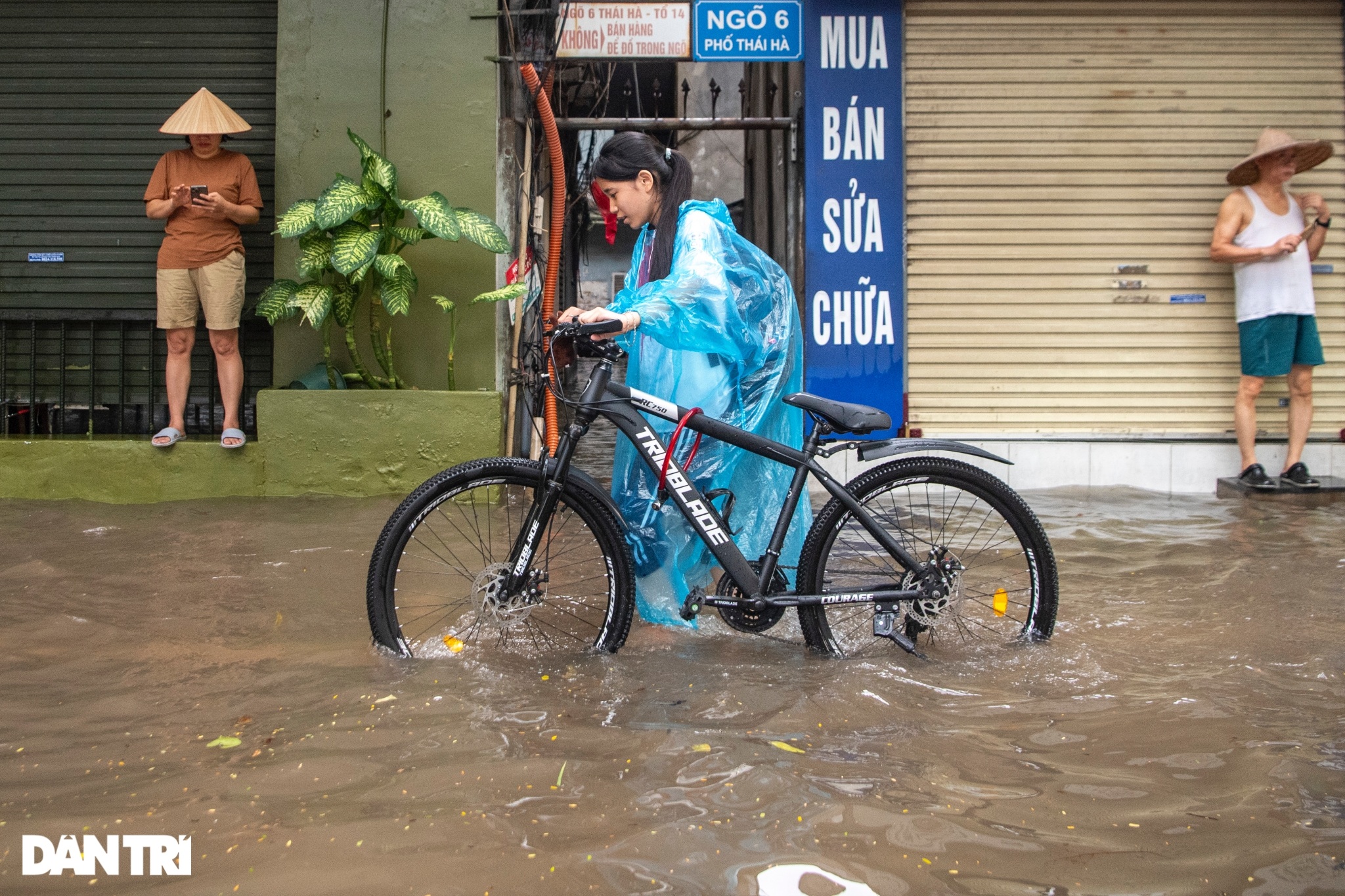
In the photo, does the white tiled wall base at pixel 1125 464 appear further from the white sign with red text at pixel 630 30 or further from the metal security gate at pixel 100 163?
the metal security gate at pixel 100 163

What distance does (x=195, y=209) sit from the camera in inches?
237

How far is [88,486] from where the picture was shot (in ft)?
20.0

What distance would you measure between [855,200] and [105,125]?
4573 mm

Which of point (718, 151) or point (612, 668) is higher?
point (718, 151)

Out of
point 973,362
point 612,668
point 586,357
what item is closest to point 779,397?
point 586,357

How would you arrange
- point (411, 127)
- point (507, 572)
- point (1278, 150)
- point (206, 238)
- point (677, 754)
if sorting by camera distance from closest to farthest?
point (677, 754) → point (507, 572) → point (206, 238) → point (411, 127) → point (1278, 150)

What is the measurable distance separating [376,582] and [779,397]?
1.38m

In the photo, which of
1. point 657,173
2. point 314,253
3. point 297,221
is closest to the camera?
point 657,173

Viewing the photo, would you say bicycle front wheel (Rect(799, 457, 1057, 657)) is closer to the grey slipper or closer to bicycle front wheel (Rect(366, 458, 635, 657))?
bicycle front wheel (Rect(366, 458, 635, 657))

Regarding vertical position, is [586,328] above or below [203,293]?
below

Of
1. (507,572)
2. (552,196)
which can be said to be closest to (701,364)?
(507,572)

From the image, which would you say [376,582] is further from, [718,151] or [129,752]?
[718,151]

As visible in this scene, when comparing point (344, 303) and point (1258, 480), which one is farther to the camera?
point (1258, 480)

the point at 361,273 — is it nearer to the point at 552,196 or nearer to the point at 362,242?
the point at 362,242
